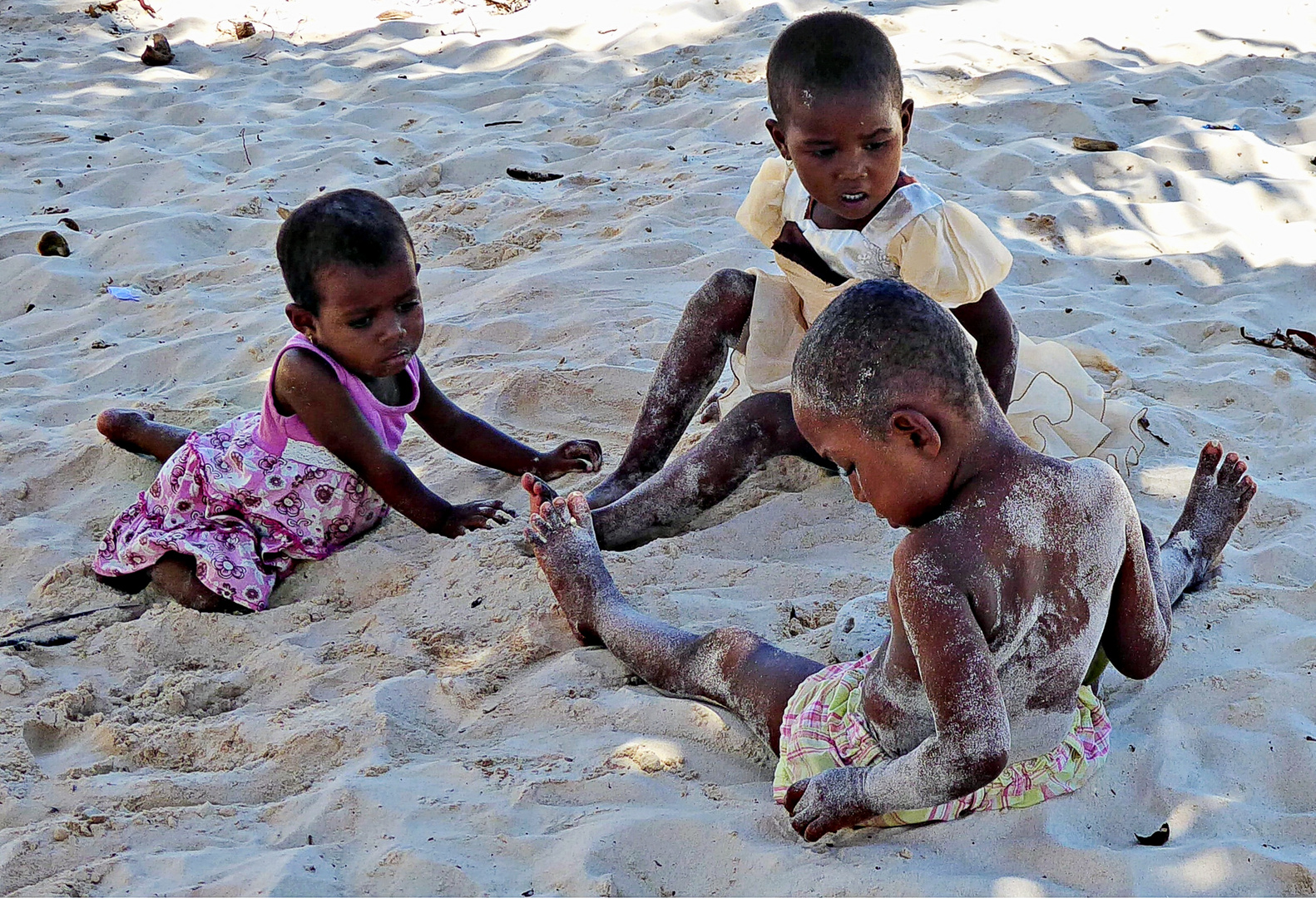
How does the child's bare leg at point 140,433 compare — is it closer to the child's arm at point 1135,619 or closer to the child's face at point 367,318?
the child's face at point 367,318

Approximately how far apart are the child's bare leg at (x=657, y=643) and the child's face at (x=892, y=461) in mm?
509

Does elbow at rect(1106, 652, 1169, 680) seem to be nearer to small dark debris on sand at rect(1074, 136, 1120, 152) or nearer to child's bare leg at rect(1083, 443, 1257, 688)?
child's bare leg at rect(1083, 443, 1257, 688)

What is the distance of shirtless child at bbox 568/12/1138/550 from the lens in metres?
2.88

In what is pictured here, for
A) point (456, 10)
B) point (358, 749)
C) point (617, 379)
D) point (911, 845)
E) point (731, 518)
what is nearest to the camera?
point (911, 845)

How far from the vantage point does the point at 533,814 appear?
2100 mm

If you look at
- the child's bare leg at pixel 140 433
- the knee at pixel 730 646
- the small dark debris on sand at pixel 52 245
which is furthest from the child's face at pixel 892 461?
the small dark debris on sand at pixel 52 245

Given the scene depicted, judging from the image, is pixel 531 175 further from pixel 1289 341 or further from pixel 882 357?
pixel 882 357

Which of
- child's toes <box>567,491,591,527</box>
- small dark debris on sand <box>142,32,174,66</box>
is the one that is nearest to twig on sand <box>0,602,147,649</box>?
child's toes <box>567,491,591,527</box>

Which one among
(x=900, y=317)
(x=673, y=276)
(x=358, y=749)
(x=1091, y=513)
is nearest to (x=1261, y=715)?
(x=1091, y=513)

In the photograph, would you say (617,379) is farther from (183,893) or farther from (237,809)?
(183,893)

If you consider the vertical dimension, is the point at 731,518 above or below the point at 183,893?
below

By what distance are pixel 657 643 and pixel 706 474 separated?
730 mm

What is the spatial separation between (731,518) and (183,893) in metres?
1.72

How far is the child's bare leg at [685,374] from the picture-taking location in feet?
10.9
